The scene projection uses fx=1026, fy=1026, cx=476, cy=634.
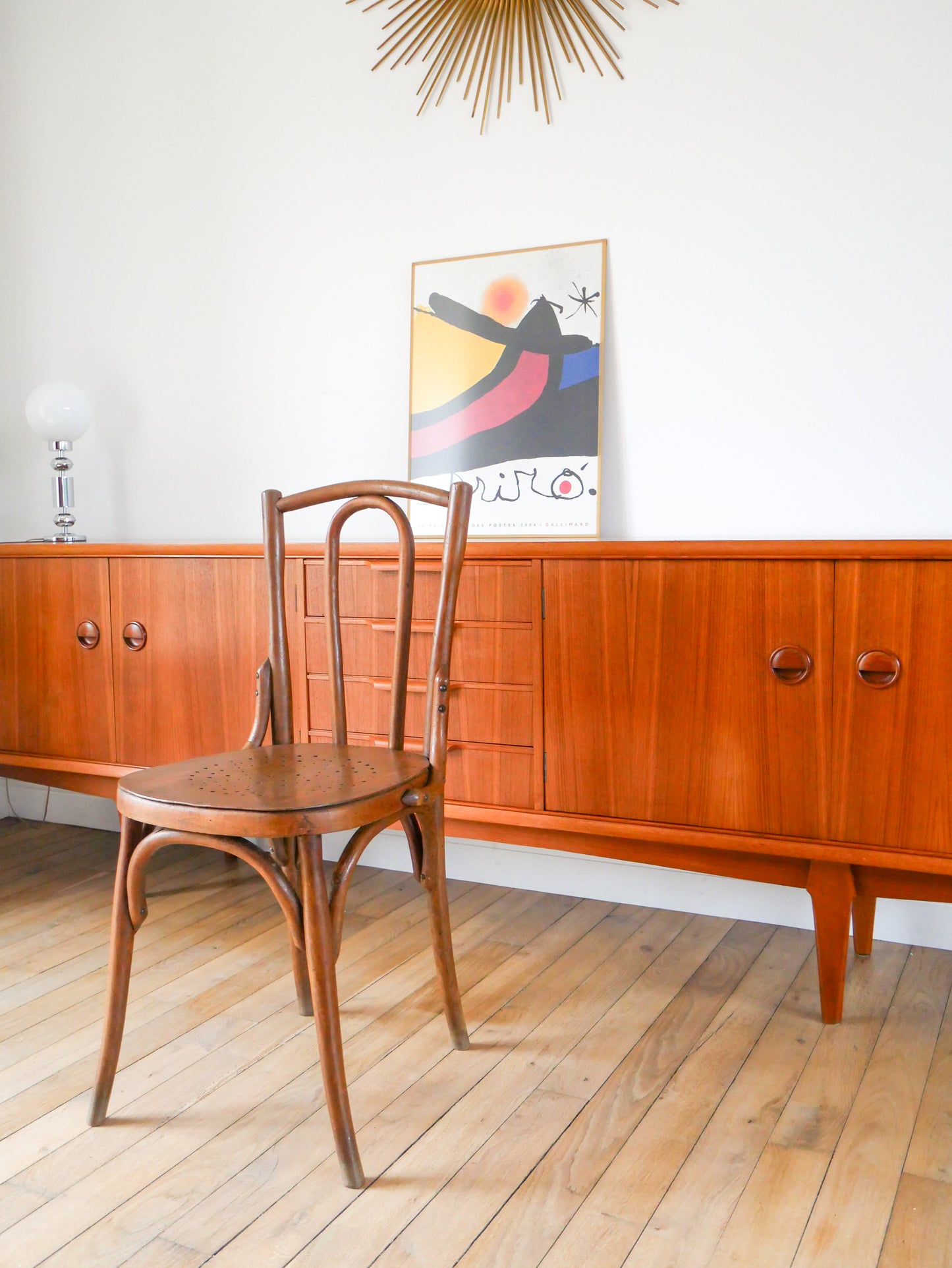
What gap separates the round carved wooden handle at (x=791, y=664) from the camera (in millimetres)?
1676

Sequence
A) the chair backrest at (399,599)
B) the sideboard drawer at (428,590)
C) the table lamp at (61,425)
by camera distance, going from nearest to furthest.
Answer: the chair backrest at (399,599), the sideboard drawer at (428,590), the table lamp at (61,425)

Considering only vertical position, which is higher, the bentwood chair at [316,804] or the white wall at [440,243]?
the white wall at [440,243]

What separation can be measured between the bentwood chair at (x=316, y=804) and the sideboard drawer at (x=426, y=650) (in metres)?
0.32

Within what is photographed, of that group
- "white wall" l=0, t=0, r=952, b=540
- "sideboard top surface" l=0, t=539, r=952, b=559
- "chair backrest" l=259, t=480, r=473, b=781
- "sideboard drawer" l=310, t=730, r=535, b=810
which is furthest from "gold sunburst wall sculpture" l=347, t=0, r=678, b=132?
"sideboard drawer" l=310, t=730, r=535, b=810

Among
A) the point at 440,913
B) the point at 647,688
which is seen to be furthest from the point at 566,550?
the point at 440,913

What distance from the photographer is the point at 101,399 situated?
2.83 m

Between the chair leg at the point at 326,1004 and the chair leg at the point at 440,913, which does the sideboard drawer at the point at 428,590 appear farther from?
the chair leg at the point at 326,1004

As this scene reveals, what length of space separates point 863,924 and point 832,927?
1.02 feet

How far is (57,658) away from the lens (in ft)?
7.89

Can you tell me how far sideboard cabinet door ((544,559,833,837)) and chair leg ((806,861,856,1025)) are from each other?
0.29 ft

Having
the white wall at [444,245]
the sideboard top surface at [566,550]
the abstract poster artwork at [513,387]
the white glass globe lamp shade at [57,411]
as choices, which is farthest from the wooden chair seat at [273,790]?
the white glass globe lamp shade at [57,411]

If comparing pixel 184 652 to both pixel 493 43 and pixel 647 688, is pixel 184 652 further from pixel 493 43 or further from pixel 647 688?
pixel 493 43

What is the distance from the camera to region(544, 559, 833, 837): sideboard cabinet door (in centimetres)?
169

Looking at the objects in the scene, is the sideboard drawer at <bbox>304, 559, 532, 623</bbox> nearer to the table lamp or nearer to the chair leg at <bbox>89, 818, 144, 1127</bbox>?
the chair leg at <bbox>89, 818, 144, 1127</bbox>
